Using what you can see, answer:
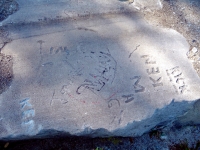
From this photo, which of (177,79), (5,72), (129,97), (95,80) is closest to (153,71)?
(177,79)

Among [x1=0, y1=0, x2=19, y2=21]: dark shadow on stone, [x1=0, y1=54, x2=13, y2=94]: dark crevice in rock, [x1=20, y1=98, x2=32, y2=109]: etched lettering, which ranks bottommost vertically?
[x1=20, y1=98, x2=32, y2=109]: etched lettering

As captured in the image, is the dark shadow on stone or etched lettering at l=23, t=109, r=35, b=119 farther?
the dark shadow on stone

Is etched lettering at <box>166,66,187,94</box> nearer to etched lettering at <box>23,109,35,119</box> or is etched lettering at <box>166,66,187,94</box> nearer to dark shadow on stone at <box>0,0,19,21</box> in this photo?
etched lettering at <box>23,109,35,119</box>

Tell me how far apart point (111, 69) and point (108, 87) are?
0.19 m

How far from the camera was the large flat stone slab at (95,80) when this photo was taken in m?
1.80

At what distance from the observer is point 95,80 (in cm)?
200

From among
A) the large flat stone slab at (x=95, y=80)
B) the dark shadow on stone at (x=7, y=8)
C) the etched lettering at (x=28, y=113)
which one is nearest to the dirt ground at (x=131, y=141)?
the dark shadow on stone at (x=7, y=8)

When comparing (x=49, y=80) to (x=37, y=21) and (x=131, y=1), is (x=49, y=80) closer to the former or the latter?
(x=37, y=21)

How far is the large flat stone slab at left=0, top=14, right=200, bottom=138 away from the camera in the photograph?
180 cm

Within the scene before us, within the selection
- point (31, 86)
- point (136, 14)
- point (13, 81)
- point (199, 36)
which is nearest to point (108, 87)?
point (31, 86)

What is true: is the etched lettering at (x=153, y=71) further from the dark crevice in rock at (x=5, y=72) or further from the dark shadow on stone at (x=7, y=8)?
the dark shadow on stone at (x=7, y=8)

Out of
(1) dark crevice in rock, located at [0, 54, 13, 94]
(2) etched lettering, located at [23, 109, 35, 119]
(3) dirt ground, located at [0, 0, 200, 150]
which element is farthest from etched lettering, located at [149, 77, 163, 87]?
(1) dark crevice in rock, located at [0, 54, 13, 94]

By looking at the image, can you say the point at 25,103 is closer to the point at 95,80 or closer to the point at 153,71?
the point at 95,80

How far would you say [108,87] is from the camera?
197cm
